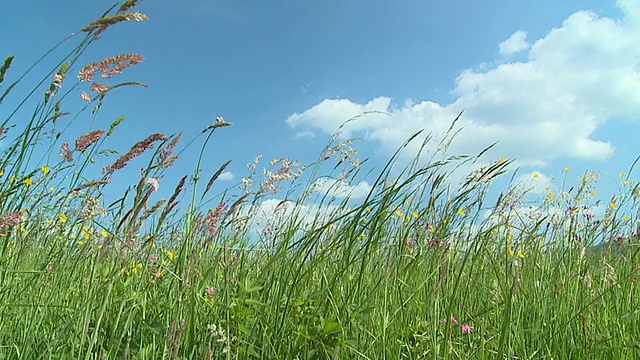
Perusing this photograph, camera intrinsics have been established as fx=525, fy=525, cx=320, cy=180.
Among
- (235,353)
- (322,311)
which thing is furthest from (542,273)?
(235,353)

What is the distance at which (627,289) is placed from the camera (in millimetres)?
2213

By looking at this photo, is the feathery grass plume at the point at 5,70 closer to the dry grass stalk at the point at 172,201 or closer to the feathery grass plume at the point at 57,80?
the feathery grass plume at the point at 57,80

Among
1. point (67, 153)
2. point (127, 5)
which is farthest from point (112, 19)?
point (67, 153)

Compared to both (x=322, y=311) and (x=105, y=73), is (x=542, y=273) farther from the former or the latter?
(x=105, y=73)

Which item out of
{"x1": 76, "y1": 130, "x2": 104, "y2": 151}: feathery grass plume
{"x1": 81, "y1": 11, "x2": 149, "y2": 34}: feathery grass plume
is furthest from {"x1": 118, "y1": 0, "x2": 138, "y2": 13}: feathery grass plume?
{"x1": 76, "y1": 130, "x2": 104, "y2": 151}: feathery grass plume

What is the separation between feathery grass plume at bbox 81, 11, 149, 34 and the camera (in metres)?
1.54

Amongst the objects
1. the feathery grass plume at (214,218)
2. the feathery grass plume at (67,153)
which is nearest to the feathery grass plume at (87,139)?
the feathery grass plume at (67,153)

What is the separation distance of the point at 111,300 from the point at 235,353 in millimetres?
429

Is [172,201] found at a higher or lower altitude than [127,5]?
lower

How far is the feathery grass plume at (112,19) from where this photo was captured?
154cm

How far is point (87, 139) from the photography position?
156cm

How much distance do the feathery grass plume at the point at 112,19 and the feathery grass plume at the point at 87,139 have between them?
12.8 inches

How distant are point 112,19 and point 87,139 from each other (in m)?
0.36

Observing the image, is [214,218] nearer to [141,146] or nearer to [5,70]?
[141,146]
